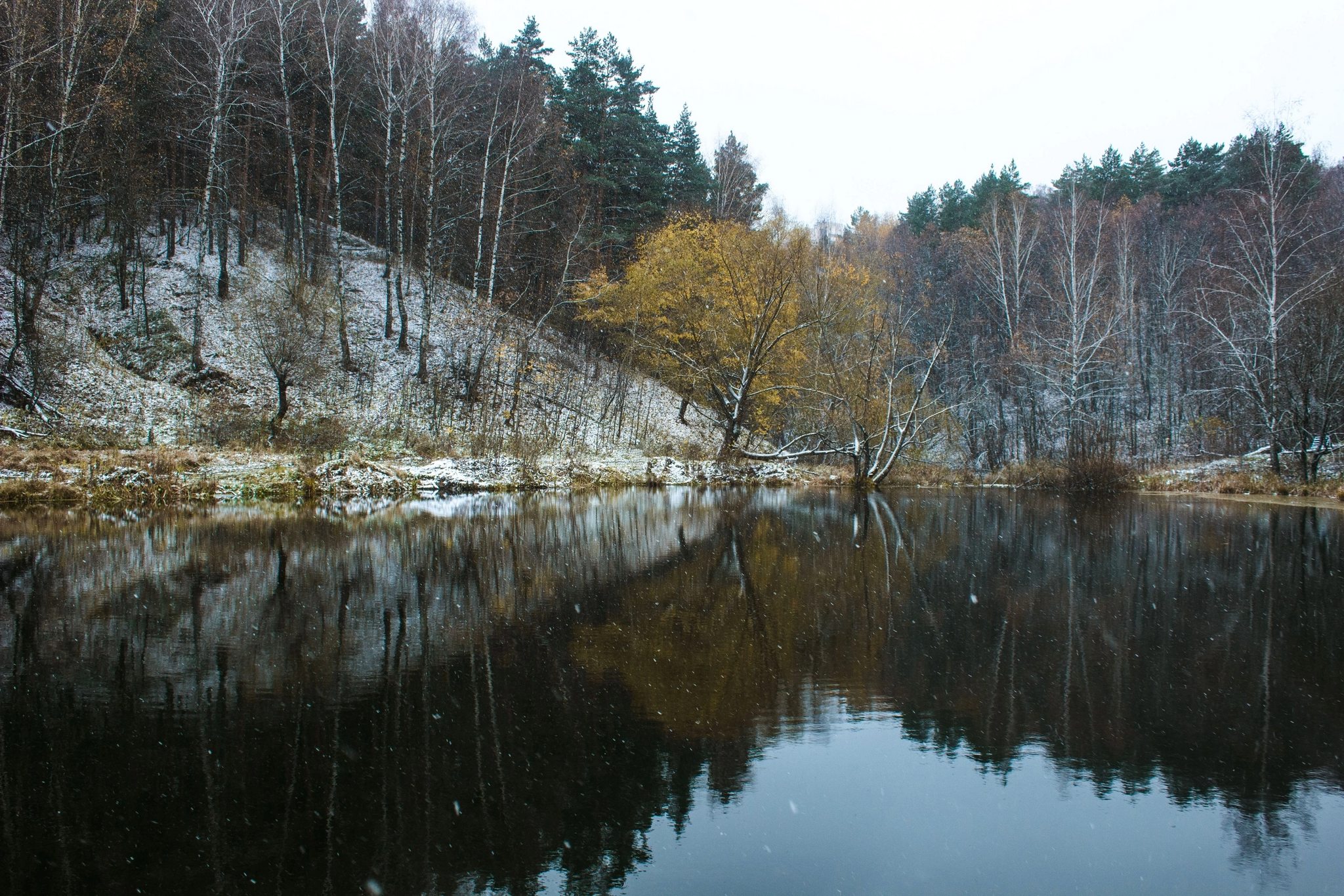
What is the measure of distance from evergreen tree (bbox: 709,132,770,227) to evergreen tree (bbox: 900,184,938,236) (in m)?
22.7

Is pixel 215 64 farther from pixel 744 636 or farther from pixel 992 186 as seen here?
pixel 992 186

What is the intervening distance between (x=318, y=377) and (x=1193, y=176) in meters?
51.2

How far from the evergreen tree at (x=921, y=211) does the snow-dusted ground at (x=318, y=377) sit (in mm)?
36190

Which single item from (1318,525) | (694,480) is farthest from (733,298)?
(1318,525)

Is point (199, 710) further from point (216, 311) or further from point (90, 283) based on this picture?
point (90, 283)

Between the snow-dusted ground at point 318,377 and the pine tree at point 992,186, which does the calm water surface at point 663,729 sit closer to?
the snow-dusted ground at point 318,377

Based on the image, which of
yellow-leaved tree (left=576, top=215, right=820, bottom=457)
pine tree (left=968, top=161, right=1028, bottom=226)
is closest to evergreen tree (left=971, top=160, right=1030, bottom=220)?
pine tree (left=968, top=161, right=1028, bottom=226)

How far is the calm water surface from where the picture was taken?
261cm

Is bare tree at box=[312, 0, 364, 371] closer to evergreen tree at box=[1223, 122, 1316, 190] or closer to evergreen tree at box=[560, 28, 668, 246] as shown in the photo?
evergreen tree at box=[560, 28, 668, 246]

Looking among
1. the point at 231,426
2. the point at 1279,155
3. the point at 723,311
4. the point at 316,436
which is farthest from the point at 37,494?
the point at 1279,155

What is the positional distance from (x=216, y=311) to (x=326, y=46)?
381 inches

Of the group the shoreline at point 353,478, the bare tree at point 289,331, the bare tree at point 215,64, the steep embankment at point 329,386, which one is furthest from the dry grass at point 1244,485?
the bare tree at point 215,64

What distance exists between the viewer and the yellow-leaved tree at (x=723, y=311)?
24312mm

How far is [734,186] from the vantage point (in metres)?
38.6
